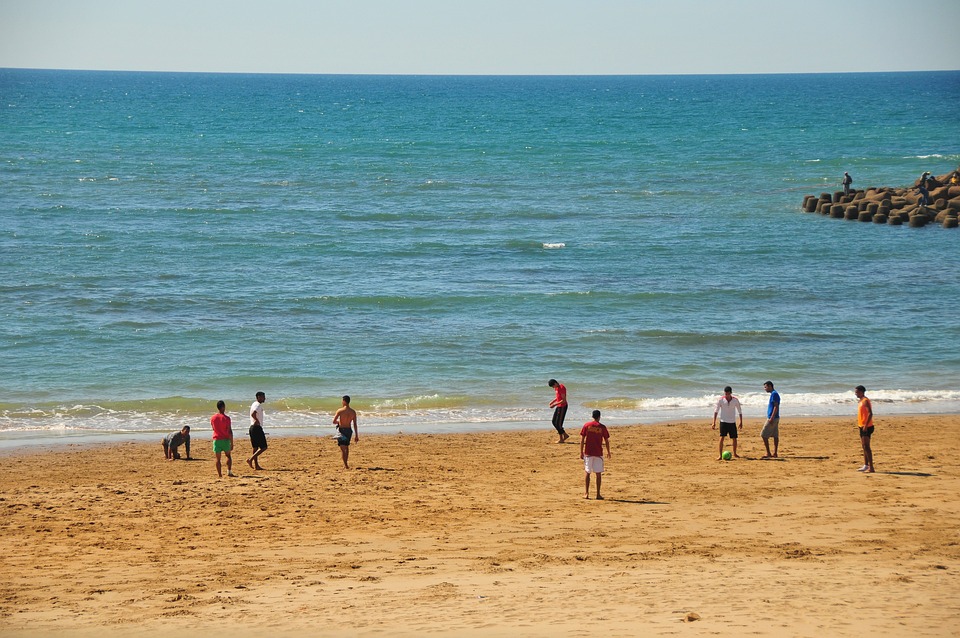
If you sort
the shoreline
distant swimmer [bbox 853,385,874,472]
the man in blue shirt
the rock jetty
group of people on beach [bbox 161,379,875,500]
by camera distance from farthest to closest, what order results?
1. the rock jetty
2. the shoreline
3. the man in blue shirt
4. distant swimmer [bbox 853,385,874,472]
5. group of people on beach [bbox 161,379,875,500]

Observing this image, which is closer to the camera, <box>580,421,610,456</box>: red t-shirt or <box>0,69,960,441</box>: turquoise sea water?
<box>580,421,610,456</box>: red t-shirt

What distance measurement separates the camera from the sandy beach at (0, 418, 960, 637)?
936cm

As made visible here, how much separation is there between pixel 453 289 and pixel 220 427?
595 inches

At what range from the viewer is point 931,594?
969 cm

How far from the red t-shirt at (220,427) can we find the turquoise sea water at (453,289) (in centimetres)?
442

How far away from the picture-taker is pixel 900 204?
1634 inches

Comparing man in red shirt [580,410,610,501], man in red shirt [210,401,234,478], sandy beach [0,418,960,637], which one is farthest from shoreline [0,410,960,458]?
man in red shirt [580,410,610,501]

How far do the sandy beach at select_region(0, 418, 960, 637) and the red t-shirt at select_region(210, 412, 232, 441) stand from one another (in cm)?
64

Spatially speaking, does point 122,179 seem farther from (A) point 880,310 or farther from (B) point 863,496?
(B) point 863,496

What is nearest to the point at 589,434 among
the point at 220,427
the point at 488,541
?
the point at 488,541

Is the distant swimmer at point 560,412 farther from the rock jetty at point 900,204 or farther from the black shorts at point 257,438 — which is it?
the rock jetty at point 900,204

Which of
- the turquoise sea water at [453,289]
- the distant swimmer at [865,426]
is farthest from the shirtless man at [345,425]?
the distant swimmer at [865,426]

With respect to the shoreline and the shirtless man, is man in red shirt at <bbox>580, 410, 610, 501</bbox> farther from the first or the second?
the shoreline

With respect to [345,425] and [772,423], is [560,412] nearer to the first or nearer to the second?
[772,423]
